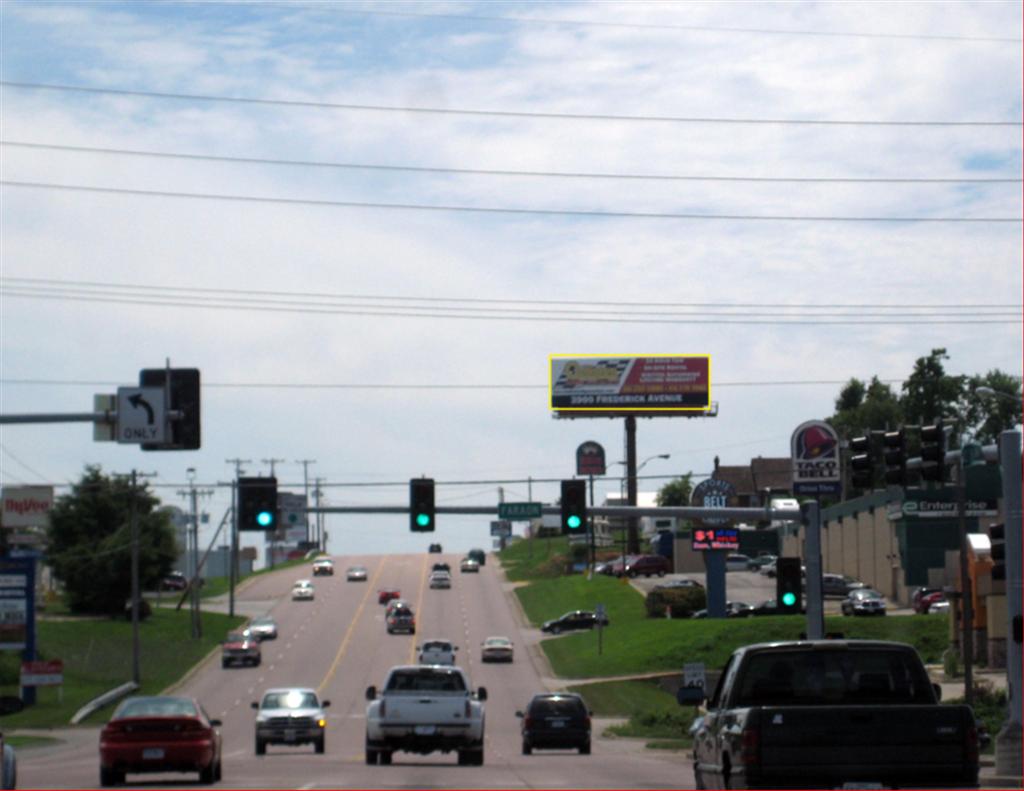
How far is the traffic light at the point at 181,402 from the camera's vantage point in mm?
25109

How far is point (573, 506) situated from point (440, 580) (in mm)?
93040

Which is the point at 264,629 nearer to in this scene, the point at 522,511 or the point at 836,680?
the point at 522,511

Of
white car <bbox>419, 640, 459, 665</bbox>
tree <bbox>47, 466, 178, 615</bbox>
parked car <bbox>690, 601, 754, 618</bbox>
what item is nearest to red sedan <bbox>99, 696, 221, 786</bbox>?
white car <bbox>419, 640, 459, 665</bbox>

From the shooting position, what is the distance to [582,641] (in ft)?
296

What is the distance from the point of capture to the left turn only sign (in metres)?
25.3

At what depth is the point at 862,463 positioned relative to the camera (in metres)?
30.7

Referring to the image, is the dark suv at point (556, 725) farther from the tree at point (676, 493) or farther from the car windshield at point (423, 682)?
the tree at point (676, 493)

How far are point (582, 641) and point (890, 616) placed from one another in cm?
1875

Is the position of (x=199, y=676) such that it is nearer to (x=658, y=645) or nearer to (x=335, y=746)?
(x=658, y=645)

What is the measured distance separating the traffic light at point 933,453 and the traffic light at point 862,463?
5.94ft

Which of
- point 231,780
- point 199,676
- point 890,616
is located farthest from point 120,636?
point 231,780

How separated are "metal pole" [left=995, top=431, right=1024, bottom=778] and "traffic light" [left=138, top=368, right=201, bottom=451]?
14311 mm

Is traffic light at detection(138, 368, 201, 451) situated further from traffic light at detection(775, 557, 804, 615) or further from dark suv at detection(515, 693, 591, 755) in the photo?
dark suv at detection(515, 693, 591, 755)

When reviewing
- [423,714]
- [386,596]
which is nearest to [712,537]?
[423,714]
